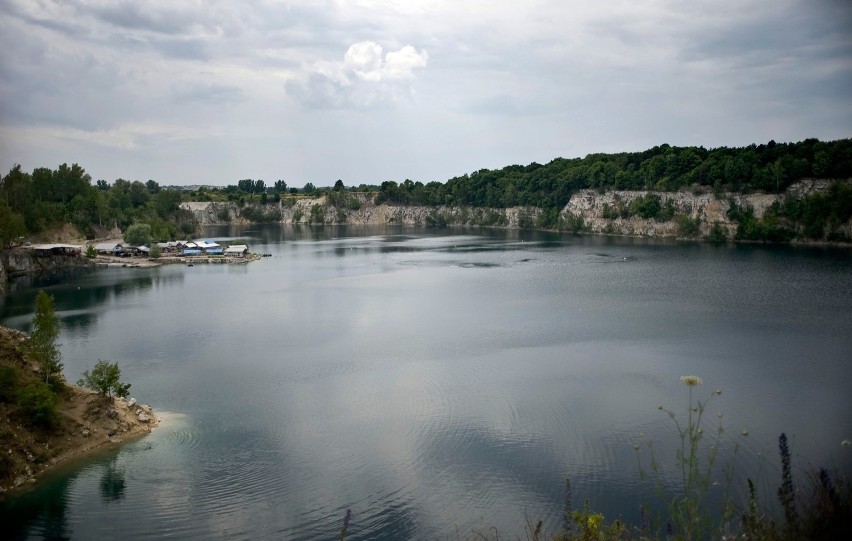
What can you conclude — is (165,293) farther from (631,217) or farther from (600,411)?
(631,217)

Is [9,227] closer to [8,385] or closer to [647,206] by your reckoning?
[8,385]

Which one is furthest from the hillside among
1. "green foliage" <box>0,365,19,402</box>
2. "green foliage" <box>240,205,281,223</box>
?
"green foliage" <box>240,205,281,223</box>

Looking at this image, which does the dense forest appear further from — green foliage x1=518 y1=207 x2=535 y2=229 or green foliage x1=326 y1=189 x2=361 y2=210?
green foliage x1=326 y1=189 x2=361 y2=210

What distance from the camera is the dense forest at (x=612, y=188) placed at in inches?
1918

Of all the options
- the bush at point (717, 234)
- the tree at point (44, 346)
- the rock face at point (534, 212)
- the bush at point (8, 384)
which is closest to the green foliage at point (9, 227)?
the tree at point (44, 346)


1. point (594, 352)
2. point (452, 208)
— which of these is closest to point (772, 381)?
point (594, 352)

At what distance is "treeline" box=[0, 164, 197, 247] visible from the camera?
4550 cm

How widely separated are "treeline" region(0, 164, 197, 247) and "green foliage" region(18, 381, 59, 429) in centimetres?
2832

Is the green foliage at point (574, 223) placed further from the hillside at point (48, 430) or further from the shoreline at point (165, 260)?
the hillside at point (48, 430)

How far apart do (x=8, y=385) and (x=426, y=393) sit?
374 inches

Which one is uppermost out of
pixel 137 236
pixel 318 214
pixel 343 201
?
pixel 343 201

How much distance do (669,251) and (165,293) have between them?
37.3m

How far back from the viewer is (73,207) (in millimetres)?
56500

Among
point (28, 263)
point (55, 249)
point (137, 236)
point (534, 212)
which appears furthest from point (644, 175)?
point (28, 263)
